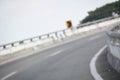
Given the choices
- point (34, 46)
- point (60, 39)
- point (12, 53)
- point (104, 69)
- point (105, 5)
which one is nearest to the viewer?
point (104, 69)

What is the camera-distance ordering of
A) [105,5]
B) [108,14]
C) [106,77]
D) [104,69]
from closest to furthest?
[106,77], [104,69], [108,14], [105,5]

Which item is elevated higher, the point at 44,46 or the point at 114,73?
the point at 114,73

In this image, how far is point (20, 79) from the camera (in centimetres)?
1432

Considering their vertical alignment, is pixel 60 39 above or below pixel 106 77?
below

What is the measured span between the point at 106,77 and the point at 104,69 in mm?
1714

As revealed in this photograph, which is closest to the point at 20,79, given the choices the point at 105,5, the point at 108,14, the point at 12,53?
the point at 12,53

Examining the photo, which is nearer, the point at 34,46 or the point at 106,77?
the point at 106,77

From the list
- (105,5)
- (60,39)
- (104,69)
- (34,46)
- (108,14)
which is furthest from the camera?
(105,5)

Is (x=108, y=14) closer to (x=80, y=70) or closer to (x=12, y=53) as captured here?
(x=12, y=53)

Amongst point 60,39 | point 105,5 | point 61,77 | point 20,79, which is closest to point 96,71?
point 61,77

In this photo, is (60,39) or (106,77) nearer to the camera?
(106,77)

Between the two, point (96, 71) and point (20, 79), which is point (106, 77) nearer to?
point (96, 71)

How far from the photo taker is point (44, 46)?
1273 inches

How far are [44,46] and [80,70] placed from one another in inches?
749
